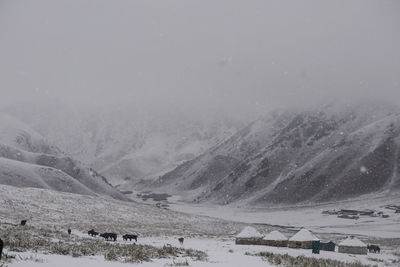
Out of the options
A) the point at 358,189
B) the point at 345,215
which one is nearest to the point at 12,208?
the point at 345,215

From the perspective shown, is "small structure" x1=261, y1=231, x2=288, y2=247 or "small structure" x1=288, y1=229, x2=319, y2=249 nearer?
"small structure" x1=288, y1=229, x2=319, y2=249

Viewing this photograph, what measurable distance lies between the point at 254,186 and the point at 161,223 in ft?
412

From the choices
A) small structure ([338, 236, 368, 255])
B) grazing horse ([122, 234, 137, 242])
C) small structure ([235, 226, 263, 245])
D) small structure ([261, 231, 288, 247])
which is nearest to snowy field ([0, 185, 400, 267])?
grazing horse ([122, 234, 137, 242])

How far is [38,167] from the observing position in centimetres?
11688

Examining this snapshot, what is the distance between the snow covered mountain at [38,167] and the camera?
4230 inches

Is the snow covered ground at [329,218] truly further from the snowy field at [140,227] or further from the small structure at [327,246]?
the small structure at [327,246]

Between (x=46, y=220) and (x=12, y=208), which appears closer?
(x=46, y=220)

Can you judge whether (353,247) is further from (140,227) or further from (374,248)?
(140,227)

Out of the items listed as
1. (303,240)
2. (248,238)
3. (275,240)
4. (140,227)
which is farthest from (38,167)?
(303,240)

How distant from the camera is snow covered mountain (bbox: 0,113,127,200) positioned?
107 meters

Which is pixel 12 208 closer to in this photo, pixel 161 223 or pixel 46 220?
pixel 46 220

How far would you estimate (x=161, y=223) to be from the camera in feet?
249

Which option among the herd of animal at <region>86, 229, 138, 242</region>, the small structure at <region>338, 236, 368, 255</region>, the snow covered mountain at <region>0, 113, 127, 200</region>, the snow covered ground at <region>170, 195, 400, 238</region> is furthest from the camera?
the snow covered mountain at <region>0, 113, 127, 200</region>

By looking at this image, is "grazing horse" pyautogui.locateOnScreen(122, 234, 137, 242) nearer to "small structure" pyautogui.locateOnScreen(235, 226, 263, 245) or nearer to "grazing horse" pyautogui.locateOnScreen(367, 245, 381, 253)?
"small structure" pyautogui.locateOnScreen(235, 226, 263, 245)
